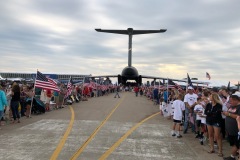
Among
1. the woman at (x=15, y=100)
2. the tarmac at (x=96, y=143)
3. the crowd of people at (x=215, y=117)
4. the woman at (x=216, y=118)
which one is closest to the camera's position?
the crowd of people at (x=215, y=117)

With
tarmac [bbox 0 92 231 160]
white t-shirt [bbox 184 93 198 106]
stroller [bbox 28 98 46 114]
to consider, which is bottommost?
tarmac [bbox 0 92 231 160]

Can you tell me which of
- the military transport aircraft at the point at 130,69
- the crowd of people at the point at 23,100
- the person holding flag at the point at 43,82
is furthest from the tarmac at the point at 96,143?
the military transport aircraft at the point at 130,69

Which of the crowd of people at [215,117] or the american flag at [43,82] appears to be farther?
the american flag at [43,82]

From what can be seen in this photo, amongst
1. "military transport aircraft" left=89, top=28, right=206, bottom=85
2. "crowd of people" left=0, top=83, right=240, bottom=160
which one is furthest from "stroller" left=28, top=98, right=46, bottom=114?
"military transport aircraft" left=89, top=28, right=206, bottom=85

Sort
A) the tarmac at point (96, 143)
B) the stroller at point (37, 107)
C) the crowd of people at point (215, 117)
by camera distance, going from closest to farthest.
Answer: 1. the crowd of people at point (215, 117)
2. the tarmac at point (96, 143)
3. the stroller at point (37, 107)

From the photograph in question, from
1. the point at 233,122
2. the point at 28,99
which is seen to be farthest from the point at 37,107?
the point at 233,122

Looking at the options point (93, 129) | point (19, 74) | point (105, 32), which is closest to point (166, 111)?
point (93, 129)

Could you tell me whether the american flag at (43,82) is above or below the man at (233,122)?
above

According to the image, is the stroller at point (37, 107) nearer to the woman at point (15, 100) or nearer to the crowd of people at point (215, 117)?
the woman at point (15, 100)

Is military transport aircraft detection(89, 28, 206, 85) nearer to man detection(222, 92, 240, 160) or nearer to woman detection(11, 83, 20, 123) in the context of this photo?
woman detection(11, 83, 20, 123)

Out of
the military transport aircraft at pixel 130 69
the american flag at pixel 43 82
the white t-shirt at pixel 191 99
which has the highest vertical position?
the military transport aircraft at pixel 130 69

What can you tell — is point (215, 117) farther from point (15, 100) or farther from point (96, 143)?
point (15, 100)

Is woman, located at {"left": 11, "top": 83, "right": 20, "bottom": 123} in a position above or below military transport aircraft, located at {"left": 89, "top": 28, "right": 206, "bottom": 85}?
below

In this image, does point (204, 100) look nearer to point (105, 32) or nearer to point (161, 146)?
point (161, 146)
